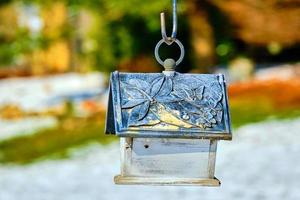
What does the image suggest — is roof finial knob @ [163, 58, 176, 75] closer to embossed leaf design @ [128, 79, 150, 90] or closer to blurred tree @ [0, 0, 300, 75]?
embossed leaf design @ [128, 79, 150, 90]

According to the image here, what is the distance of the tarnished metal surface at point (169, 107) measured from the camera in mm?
2732

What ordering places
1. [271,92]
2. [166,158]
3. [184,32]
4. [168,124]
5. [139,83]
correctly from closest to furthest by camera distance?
[168,124] → [139,83] → [166,158] → [271,92] → [184,32]

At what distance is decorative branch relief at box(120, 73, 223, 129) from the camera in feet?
8.97

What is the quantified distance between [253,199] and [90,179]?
2573 mm

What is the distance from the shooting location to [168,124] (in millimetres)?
2734

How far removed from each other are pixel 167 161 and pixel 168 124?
0.89ft

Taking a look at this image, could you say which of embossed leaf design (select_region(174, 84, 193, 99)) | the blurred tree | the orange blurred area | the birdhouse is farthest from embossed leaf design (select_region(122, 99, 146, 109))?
the blurred tree

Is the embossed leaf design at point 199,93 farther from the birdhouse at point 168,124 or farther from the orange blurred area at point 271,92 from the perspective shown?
the orange blurred area at point 271,92

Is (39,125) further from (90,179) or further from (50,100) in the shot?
(90,179)

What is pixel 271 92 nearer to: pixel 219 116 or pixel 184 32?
pixel 184 32

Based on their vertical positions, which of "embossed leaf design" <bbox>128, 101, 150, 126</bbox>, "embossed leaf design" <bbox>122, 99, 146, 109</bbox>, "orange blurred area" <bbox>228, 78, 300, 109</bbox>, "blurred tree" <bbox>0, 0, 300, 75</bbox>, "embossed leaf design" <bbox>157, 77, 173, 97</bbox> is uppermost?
"blurred tree" <bbox>0, 0, 300, 75</bbox>

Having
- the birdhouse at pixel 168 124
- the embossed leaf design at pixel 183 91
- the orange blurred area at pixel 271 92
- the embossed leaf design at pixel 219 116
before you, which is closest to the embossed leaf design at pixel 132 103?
the birdhouse at pixel 168 124

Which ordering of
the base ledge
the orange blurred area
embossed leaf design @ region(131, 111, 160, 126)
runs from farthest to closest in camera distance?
1. the orange blurred area
2. the base ledge
3. embossed leaf design @ region(131, 111, 160, 126)

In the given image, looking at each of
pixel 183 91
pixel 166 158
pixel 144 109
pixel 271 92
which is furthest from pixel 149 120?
pixel 271 92
